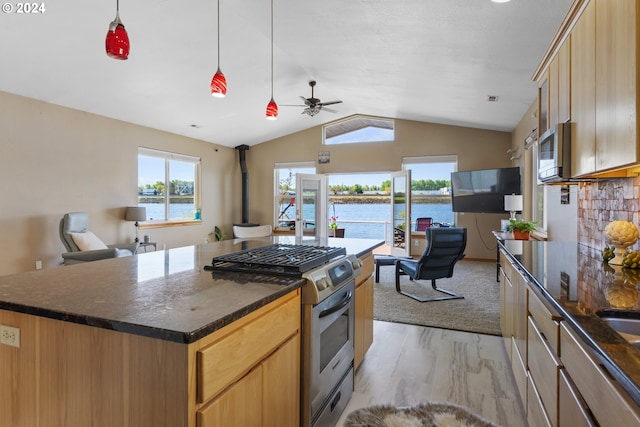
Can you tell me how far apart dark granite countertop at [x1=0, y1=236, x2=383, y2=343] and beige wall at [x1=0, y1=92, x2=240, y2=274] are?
378cm

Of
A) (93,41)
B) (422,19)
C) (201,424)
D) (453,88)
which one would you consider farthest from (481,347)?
(93,41)

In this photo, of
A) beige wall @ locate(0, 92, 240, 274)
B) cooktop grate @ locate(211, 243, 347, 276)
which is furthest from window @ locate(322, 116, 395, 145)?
cooktop grate @ locate(211, 243, 347, 276)

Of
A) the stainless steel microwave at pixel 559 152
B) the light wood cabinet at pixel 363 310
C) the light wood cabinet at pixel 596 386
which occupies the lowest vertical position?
the light wood cabinet at pixel 363 310

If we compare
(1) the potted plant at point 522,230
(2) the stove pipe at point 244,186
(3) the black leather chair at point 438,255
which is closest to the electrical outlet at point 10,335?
(3) the black leather chair at point 438,255

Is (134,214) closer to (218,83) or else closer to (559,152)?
(218,83)

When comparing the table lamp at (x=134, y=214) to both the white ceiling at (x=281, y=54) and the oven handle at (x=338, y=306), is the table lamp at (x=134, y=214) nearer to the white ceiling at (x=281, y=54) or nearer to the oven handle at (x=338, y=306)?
the white ceiling at (x=281, y=54)

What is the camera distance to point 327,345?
1732mm

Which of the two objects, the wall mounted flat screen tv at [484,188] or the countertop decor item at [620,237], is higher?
the wall mounted flat screen tv at [484,188]

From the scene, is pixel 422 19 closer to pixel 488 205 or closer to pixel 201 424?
pixel 201 424

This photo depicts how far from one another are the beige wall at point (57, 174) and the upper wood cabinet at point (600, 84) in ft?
18.8

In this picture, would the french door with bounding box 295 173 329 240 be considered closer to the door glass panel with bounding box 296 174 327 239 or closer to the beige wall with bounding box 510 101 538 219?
the door glass panel with bounding box 296 174 327 239

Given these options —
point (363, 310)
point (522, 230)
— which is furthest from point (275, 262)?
point (522, 230)

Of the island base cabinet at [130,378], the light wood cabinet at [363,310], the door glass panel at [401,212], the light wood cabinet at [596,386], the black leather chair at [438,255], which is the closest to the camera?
the light wood cabinet at [596,386]

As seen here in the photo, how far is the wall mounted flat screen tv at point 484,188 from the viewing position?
5551mm
